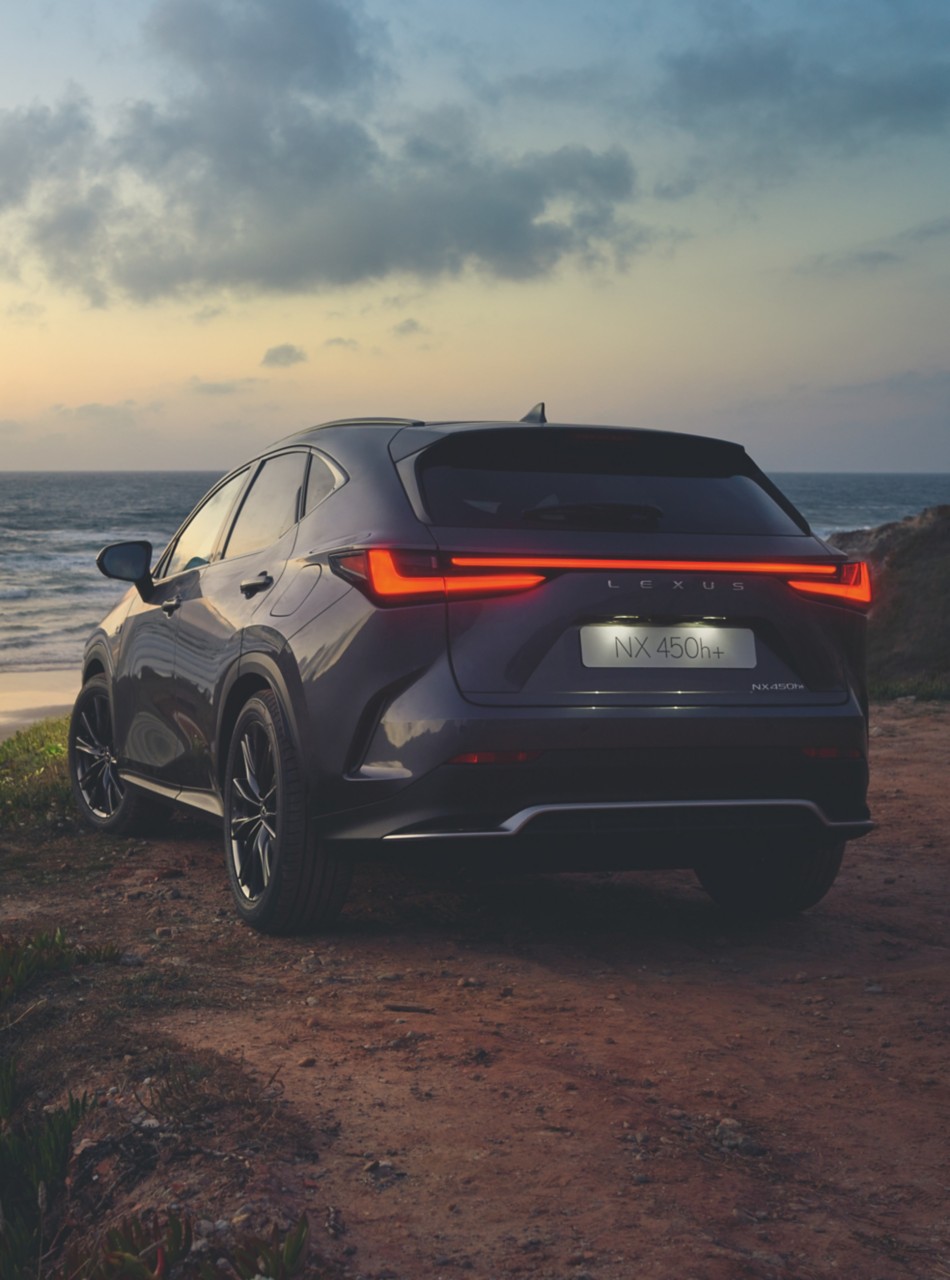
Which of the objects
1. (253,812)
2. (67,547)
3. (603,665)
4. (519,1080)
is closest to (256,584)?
(253,812)

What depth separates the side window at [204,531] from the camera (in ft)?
21.1

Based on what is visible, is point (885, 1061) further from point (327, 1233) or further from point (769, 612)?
point (327, 1233)

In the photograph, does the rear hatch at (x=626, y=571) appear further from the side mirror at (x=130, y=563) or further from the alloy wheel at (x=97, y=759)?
the alloy wheel at (x=97, y=759)

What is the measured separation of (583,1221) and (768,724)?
Answer: 2152 millimetres

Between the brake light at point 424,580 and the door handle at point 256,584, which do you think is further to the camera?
the door handle at point 256,584

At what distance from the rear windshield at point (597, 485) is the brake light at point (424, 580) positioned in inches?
7.0

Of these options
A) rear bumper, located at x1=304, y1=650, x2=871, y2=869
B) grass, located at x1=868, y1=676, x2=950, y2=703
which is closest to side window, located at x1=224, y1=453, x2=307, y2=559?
rear bumper, located at x1=304, y1=650, x2=871, y2=869

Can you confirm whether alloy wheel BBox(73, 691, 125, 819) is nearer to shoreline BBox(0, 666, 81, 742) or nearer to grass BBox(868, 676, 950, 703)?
shoreline BBox(0, 666, 81, 742)

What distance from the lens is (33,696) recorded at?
17.2 meters

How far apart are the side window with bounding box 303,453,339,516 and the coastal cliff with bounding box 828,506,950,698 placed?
27.5 feet

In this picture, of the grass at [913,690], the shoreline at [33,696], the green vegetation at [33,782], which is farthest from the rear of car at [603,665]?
the shoreline at [33,696]

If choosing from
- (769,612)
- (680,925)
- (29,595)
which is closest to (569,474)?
(769,612)

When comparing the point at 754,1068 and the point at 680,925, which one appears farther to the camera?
the point at 680,925

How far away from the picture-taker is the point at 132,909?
585 cm
